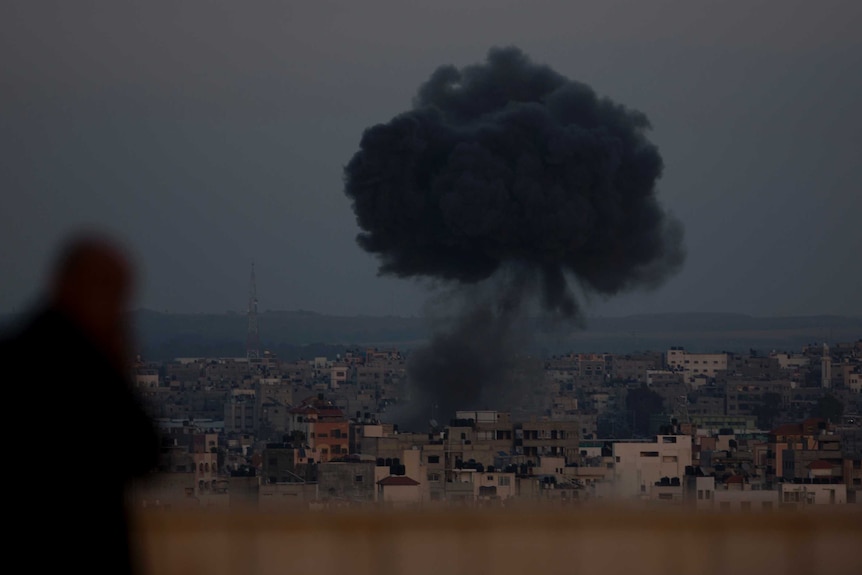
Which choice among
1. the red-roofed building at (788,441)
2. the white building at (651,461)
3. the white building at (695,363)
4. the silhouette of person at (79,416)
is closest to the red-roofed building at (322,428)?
the white building at (651,461)

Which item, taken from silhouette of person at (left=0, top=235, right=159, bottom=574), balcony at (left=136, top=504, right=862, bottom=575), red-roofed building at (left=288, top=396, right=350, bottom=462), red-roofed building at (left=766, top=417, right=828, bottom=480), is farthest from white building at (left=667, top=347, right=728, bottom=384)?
silhouette of person at (left=0, top=235, right=159, bottom=574)

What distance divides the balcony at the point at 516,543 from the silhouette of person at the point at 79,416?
1193 millimetres

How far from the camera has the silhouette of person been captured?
186cm

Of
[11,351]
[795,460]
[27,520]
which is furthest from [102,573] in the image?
[795,460]

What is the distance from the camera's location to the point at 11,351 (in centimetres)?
191

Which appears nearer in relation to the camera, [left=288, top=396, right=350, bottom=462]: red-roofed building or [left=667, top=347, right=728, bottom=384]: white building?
[left=288, top=396, right=350, bottom=462]: red-roofed building

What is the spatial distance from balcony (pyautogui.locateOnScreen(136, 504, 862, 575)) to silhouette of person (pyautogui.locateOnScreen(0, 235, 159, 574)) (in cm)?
119

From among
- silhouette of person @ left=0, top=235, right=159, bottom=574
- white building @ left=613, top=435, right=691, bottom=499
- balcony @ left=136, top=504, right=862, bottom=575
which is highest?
silhouette of person @ left=0, top=235, right=159, bottom=574

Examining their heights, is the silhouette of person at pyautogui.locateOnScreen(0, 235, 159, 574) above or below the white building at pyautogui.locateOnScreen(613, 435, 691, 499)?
above

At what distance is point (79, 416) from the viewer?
1.89 metres

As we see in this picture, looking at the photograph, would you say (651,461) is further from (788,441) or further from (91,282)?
(91,282)

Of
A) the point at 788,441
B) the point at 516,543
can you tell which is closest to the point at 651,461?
the point at 788,441

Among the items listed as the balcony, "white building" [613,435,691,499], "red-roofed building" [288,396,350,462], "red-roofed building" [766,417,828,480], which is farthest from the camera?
"red-roofed building" [288,396,350,462]

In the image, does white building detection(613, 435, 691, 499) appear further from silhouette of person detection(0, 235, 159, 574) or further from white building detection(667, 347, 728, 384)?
white building detection(667, 347, 728, 384)
